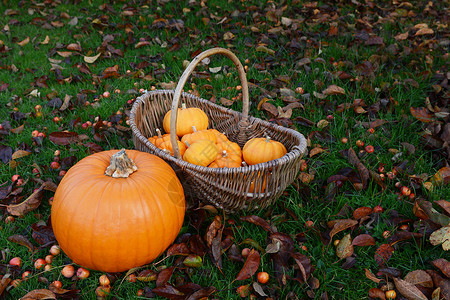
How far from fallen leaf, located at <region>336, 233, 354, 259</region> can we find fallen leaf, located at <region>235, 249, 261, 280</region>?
440 mm

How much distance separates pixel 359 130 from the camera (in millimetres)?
2703

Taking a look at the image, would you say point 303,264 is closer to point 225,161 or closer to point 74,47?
point 225,161

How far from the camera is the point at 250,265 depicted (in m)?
1.76

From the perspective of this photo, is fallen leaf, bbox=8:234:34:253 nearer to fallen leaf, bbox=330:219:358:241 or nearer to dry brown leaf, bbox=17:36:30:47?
fallen leaf, bbox=330:219:358:241

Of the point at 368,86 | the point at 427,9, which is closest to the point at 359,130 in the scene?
the point at 368,86

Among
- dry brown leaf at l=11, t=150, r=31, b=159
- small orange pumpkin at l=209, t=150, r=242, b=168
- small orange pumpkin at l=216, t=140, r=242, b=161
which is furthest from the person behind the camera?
dry brown leaf at l=11, t=150, r=31, b=159

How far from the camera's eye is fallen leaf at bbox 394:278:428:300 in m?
1.60

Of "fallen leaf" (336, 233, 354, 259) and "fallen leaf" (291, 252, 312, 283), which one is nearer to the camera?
"fallen leaf" (291, 252, 312, 283)

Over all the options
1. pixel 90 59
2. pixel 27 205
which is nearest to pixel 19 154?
pixel 27 205

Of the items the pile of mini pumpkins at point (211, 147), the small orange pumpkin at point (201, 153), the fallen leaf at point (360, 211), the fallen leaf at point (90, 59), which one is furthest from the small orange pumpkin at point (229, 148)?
the fallen leaf at point (90, 59)

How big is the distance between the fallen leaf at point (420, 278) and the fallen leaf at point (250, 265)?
0.73 m

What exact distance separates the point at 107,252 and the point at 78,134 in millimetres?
1438

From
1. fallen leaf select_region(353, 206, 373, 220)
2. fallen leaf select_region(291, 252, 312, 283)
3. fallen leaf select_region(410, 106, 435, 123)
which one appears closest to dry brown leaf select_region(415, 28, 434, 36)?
fallen leaf select_region(410, 106, 435, 123)

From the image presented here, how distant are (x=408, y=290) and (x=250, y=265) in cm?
75
